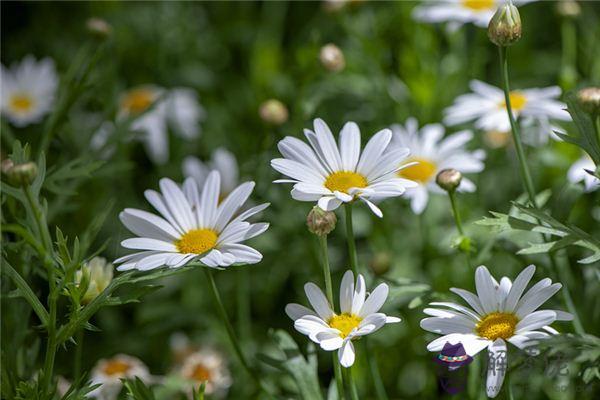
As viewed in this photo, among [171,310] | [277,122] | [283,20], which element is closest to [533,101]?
[277,122]

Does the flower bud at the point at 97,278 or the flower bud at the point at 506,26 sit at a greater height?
the flower bud at the point at 506,26

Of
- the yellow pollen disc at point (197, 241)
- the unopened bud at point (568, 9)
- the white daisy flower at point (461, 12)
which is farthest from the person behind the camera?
the unopened bud at point (568, 9)

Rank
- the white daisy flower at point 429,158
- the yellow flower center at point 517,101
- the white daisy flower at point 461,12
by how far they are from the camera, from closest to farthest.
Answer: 1. the white daisy flower at point 429,158
2. the yellow flower center at point 517,101
3. the white daisy flower at point 461,12

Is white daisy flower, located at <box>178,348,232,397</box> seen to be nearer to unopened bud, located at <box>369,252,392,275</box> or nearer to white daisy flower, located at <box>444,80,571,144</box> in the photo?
unopened bud, located at <box>369,252,392,275</box>

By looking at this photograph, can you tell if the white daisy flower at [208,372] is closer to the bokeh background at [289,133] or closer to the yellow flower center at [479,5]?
the bokeh background at [289,133]

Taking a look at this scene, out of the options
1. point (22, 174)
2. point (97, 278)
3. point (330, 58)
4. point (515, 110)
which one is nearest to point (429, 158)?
point (515, 110)

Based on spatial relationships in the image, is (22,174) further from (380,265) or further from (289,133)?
(289,133)

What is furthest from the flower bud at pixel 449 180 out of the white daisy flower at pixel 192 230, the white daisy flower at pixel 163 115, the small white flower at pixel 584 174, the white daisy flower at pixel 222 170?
the white daisy flower at pixel 163 115

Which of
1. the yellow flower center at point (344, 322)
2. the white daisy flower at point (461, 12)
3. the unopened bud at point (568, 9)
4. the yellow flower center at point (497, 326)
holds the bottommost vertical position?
the yellow flower center at point (497, 326)
